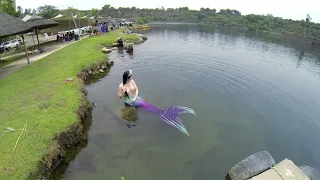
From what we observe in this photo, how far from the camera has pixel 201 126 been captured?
14016 mm

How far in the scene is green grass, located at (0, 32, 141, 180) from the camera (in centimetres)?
931

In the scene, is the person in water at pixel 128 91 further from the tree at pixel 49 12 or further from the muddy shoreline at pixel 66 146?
the tree at pixel 49 12

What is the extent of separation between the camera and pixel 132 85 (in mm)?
15328

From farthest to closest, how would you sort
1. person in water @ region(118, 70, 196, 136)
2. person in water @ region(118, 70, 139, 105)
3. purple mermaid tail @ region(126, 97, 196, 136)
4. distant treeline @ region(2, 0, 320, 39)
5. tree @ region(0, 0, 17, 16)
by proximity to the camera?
distant treeline @ region(2, 0, 320, 39) < tree @ region(0, 0, 17, 16) < person in water @ region(118, 70, 139, 105) < person in water @ region(118, 70, 196, 136) < purple mermaid tail @ region(126, 97, 196, 136)

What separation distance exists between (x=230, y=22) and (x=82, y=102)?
11992cm

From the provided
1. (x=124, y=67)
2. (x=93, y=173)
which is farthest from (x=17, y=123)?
(x=124, y=67)

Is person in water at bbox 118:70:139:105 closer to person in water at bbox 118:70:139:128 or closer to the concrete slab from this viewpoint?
person in water at bbox 118:70:139:128

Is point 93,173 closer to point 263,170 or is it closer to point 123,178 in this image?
point 123,178

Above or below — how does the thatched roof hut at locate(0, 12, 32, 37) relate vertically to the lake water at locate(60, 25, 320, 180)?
above

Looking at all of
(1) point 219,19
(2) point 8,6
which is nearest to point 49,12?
(2) point 8,6

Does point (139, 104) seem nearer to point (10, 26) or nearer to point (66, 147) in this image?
point (66, 147)

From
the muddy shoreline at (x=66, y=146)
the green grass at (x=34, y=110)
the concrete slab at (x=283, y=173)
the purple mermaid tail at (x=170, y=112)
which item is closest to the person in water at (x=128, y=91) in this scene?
the purple mermaid tail at (x=170, y=112)

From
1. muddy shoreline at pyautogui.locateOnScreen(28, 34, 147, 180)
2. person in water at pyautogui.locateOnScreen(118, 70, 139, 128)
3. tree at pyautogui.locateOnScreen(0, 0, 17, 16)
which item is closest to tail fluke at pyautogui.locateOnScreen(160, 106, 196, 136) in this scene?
person in water at pyautogui.locateOnScreen(118, 70, 139, 128)

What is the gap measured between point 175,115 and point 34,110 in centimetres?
825
